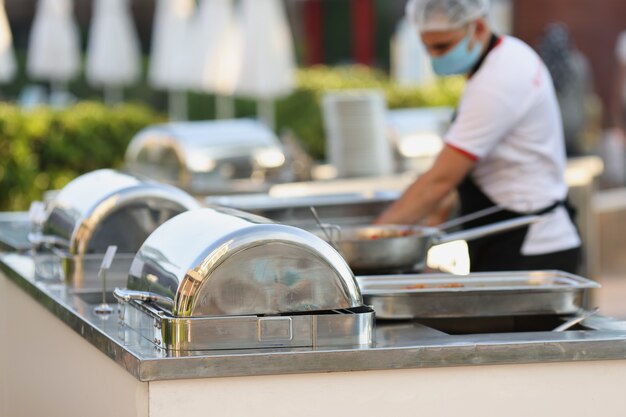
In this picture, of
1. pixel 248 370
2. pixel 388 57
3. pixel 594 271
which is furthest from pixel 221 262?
pixel 388 57

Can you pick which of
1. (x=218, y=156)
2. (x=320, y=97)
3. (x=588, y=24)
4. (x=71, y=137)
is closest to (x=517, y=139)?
(x=218, y=156)

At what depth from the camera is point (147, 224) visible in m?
3.29

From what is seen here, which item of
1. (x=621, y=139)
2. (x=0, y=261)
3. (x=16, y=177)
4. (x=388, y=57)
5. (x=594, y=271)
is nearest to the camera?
(x=0, y=261)

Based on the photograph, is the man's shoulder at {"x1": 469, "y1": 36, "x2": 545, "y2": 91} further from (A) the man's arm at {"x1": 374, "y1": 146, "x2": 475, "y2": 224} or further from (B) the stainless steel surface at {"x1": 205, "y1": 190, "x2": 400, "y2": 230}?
(B) the stainless steel surface at {"x1": 205, "y1": 190, "x2": 400, "y2": 230}

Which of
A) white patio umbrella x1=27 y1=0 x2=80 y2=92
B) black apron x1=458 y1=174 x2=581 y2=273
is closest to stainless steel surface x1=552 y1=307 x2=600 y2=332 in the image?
black apron x1=458 y1=174 x2=581 y2=273

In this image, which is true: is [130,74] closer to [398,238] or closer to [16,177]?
[16,177]

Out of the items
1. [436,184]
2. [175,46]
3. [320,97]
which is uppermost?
[175,46]

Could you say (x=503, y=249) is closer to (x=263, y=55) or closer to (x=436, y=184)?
(x=436, y=184)

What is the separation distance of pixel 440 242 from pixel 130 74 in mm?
9814

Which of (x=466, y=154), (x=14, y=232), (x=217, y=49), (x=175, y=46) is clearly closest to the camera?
(x=466, y=154)

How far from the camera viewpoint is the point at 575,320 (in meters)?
2.70

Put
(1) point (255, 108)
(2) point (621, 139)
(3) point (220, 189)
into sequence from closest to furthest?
(3) point (220, 189) < (2) point (621, 139) < (1) point (255, 108)

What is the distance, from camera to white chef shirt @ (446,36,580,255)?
351 cm

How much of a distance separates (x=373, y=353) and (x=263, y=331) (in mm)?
205
